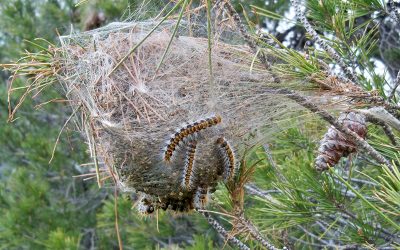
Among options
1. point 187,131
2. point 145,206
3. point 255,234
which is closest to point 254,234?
point 255,234

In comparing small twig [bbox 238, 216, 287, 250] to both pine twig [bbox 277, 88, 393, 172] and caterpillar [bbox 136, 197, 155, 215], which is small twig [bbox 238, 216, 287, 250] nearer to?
caterpillar [bbox 136, 197, 155, 215]

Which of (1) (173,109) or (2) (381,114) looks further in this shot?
(1) (173,109)

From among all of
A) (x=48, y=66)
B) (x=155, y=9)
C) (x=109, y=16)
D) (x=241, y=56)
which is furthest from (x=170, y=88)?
(x=109, y=16)

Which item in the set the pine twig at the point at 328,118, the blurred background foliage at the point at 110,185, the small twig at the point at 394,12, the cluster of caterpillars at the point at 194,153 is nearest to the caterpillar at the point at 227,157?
the cluster of caterpillars at the point at 194,153

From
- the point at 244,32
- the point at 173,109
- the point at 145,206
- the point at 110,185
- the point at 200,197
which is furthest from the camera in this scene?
the point at 110,185

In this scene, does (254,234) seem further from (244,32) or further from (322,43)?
(244,32)

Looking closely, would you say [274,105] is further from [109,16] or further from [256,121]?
[109,16]
